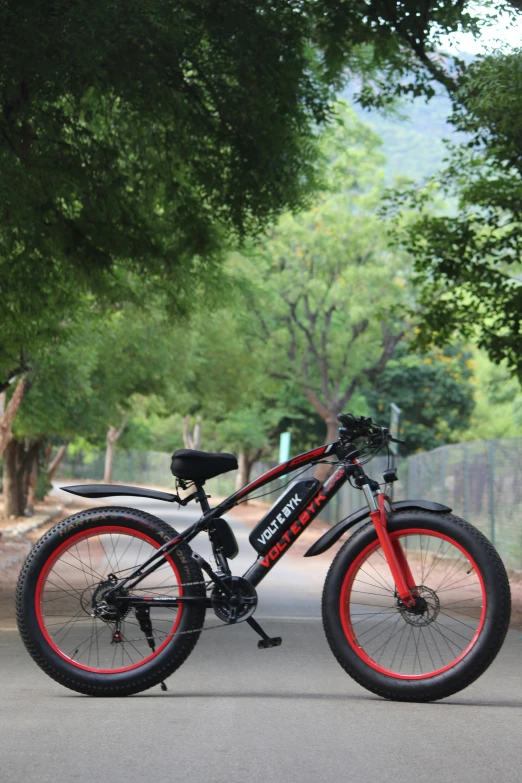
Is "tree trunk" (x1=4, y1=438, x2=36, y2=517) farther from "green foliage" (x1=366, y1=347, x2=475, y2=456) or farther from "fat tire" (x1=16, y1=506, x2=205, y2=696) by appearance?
"fat tire" (x1=16, y1=506, x2=205, y2=696)

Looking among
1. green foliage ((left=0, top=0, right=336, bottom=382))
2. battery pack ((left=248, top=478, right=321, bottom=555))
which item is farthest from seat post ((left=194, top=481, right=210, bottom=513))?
green foliage ((left=0, top=0, right=336, bottom=382))

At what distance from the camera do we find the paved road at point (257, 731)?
4539mm

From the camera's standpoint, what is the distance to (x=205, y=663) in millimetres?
7629

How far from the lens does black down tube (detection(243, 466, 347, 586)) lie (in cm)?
610

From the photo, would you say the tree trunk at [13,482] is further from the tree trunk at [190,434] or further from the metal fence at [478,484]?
the tree trunk at [190,434]

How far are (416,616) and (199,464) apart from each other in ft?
4.34

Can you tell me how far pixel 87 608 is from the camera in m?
6.24

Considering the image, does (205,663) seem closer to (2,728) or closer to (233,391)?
(2,728)

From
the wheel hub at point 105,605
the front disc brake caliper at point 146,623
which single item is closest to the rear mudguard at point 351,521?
the front disc brake caliper at point 146,623

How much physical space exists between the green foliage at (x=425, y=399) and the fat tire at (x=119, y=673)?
1970 inches

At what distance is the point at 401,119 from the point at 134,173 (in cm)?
1049

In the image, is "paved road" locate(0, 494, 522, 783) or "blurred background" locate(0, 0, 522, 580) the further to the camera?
"blurred background" locate(0, 0, 522, 580)

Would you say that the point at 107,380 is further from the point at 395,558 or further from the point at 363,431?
the point at 395,558

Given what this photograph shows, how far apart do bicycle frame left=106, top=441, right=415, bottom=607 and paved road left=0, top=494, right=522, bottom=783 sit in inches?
22.5
